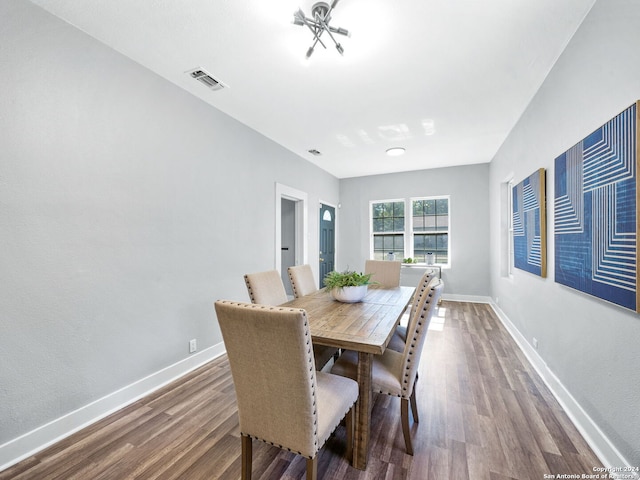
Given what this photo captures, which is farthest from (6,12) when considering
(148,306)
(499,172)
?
(499,172)

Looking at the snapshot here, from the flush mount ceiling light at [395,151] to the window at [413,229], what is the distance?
5.03 feet

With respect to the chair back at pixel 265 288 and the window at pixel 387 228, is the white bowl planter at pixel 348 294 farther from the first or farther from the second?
the window at pixel 387 228

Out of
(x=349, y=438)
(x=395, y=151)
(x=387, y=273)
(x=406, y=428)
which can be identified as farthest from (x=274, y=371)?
(x=395, y=151)

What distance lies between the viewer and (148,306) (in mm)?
2326

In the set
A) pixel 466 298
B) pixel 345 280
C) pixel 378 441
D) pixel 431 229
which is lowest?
pixel 378 441

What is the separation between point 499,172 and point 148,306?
4989 mm

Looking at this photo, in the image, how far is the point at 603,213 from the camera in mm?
1569

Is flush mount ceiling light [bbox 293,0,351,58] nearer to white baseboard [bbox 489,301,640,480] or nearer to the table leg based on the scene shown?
the table leg

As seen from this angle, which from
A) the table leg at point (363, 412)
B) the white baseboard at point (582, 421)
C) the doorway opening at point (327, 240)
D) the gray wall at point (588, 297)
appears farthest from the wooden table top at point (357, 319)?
the doorway opening at point (327, 240)

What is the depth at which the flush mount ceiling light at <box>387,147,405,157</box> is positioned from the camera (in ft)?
14.2

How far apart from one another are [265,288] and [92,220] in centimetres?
133

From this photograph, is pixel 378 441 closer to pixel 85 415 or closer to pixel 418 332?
pixel 418 332

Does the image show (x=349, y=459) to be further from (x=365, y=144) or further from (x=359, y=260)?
(x=359, y=260)

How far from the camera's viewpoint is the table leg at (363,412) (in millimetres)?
1502
